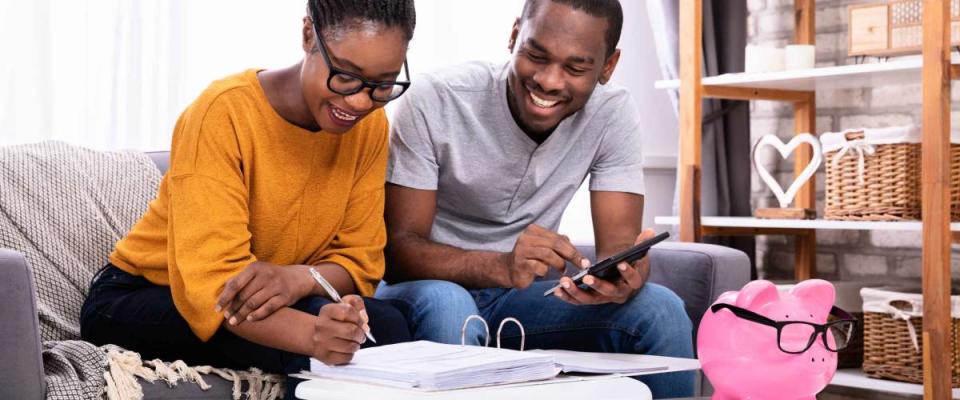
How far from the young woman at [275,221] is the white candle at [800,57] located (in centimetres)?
150

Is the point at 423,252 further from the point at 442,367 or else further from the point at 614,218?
the point at 442,367

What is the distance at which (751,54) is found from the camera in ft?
10.0

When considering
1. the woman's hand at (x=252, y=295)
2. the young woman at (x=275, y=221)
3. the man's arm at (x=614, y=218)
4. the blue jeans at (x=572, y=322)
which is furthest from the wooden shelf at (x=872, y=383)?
the woman's hand at (x=252, y=295)

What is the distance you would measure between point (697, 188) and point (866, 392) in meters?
0.82

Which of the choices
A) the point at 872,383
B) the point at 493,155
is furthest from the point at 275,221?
the point at 872,383

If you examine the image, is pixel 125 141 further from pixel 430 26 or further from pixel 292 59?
pixel 430 26

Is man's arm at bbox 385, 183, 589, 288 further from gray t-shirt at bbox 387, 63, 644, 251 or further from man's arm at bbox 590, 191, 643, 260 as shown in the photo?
man's arm at bbox 590, 191, 643, 260

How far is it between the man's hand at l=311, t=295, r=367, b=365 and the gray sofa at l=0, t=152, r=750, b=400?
0.39 m

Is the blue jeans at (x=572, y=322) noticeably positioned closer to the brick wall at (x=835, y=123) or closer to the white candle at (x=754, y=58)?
the white candle at (x=754, y=58)

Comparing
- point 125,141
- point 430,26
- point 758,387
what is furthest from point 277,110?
point 430,26

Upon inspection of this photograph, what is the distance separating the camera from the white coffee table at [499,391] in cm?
121

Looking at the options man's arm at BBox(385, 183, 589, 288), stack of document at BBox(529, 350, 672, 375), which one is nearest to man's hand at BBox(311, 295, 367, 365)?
stack of document at BBox(529, 350, 672, 375)

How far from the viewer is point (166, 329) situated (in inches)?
66.1

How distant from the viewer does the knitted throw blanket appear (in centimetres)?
167
